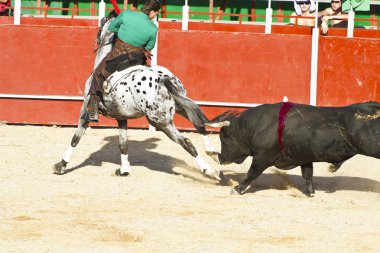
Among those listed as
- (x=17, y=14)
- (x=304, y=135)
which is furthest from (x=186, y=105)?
(x=17, y=14)

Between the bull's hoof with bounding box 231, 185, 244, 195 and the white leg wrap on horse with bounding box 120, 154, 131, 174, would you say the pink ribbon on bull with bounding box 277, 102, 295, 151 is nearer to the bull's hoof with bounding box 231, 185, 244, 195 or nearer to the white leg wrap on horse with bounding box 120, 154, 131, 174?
the bull's hoof with bounding box 231, 185, 244, 195

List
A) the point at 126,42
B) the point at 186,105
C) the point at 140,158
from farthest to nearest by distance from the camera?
the point at 140,158 < the point at 126,42 < the point at 186,105

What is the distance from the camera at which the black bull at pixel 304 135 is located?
9.13 metres

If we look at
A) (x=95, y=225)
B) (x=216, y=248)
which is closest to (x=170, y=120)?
(x=95, y=225)

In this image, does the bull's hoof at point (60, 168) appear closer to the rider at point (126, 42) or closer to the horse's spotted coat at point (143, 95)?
the rider at point (126, 42)

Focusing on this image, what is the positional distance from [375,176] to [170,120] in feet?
8.70

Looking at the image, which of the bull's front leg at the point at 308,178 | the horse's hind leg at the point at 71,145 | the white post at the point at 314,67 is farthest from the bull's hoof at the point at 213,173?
the white post at the point at 314,67

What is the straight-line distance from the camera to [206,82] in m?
15.0

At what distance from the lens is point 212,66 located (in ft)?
49.2

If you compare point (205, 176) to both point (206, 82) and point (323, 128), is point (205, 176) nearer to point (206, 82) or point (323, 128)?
point (323, 128)

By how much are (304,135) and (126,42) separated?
228cm

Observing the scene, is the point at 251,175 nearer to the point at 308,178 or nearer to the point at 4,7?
the point at 308,178

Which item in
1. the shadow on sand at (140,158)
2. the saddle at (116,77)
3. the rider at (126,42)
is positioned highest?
the rider at (126,42)

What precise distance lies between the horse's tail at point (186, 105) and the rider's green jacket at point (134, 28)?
67cm
